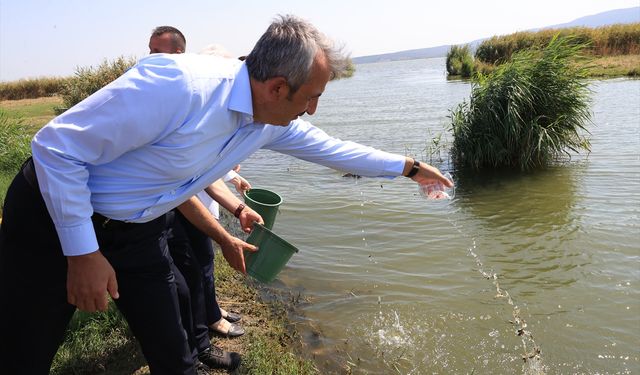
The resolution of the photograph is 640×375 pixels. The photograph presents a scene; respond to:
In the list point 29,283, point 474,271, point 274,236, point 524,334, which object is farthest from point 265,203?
point 474,271

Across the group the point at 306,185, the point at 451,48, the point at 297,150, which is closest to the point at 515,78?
the point at 306,185

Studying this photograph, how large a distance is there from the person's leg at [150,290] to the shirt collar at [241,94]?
690 mm

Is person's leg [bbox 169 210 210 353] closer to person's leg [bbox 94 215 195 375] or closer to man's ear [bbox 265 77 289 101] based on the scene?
person's leg [bbox 94 215 195 375]

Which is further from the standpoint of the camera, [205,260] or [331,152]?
[205,260]

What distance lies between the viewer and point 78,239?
1.76 meters

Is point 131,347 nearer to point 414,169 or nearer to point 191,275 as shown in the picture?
point 191,275

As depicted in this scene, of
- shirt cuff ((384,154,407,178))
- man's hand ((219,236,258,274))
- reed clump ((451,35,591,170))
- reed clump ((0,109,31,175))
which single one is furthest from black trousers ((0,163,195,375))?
reed clump ((451,35,591,170))

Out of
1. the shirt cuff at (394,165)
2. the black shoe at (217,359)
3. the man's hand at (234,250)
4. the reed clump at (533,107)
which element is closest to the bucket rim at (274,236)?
the man's hand at (234,250)

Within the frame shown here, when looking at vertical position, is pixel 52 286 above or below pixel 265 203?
above

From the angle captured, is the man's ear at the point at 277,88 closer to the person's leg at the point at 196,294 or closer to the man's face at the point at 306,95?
the man's face at the point at 306,95

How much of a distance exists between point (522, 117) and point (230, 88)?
25.7 feet

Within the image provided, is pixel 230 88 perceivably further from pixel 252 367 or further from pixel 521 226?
pixel 521 226

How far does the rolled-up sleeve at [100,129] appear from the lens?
164 centimetres

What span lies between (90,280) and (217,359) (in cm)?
155
